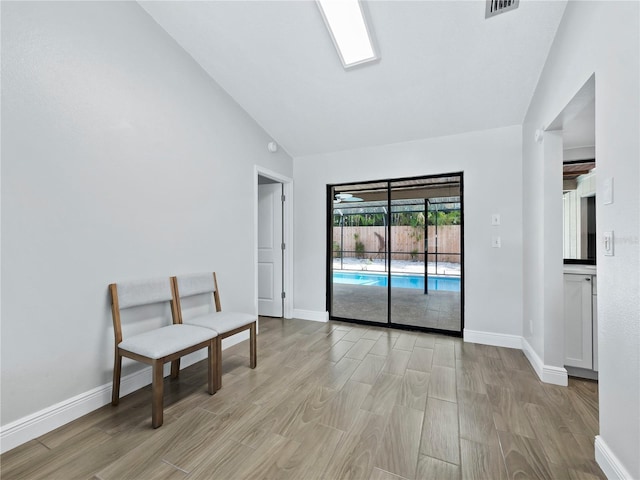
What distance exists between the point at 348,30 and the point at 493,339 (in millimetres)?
3306

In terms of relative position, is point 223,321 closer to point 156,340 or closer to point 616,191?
point 156,340

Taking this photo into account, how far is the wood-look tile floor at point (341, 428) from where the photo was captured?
4.77ft

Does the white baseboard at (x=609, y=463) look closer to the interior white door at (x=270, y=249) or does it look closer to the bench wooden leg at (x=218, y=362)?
the bench wooden leg at (x=218, y=362)

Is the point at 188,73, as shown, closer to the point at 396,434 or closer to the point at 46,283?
the point at 46,283

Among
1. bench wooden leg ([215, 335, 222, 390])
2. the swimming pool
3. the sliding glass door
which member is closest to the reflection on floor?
the sliding glass door

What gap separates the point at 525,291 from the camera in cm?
292

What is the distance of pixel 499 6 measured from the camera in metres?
2.00

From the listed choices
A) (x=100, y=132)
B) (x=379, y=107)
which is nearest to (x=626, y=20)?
(x=379, y=107)

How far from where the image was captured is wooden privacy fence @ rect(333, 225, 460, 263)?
377 centimetres

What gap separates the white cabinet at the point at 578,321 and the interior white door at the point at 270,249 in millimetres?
3237

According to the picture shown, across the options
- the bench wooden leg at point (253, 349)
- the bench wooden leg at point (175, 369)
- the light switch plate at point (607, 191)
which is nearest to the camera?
the light switch plate at point (607, 191)

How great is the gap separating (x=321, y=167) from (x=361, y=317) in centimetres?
222

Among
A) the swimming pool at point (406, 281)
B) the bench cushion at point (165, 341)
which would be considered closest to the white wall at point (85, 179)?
the bench cushion at point (165, 341)

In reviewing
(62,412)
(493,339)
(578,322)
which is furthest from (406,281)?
(62,412)
